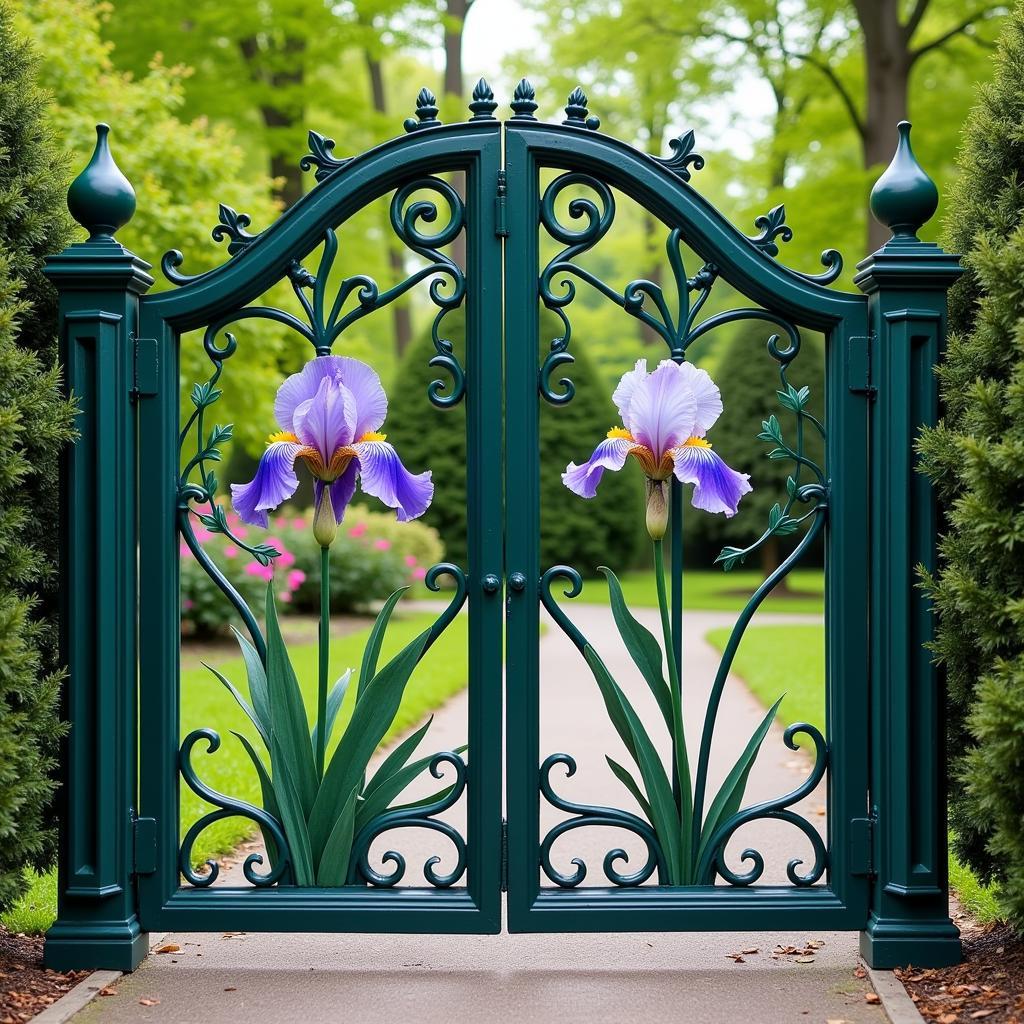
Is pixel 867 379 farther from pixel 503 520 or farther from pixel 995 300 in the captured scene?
pixel 503 520

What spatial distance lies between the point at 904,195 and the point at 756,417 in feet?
48.9

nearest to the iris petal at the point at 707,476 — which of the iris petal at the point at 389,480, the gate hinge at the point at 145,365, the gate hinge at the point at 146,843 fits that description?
the iris petal at the point at 389,480

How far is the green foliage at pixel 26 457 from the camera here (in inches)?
128

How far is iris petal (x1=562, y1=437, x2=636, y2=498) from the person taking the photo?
11.7 feet

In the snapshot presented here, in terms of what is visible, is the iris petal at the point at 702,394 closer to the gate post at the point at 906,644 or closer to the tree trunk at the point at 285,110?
the gate post at the point at 906,644

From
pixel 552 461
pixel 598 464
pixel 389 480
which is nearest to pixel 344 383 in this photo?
pixel 389 480

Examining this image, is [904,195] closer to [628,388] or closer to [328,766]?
[628,388]

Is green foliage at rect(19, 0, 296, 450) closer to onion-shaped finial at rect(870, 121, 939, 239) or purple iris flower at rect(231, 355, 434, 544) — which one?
purple iris flower at rect(231, 355, 434, 544)

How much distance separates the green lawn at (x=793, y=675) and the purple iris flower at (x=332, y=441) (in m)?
2.33

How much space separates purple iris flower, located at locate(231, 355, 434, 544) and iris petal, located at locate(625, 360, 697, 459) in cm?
65

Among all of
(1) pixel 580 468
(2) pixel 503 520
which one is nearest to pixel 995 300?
(1) pixel 580 468

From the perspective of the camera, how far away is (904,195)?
361 cm

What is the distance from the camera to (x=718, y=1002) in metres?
3.36

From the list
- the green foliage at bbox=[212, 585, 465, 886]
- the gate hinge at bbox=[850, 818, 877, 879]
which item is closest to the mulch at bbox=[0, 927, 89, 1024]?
the green foliage at bbox=[212, 585, 465, 886]
